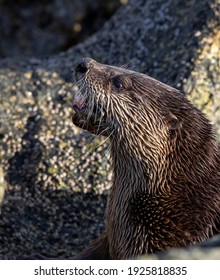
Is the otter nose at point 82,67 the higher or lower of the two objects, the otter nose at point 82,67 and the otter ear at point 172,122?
the higher

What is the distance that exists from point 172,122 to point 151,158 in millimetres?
233

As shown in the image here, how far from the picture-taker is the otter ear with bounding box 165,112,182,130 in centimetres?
562

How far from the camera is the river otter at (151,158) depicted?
557 centimetres

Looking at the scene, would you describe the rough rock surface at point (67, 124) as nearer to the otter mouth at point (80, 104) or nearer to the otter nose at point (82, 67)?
the otter nose at point (82, 67)

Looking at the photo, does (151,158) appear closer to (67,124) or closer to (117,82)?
(117,82)

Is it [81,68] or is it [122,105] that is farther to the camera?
Answer: [81,68]

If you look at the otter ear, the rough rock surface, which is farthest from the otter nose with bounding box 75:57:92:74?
the rough rock surface

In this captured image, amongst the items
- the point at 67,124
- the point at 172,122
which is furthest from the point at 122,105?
the point at 67,124

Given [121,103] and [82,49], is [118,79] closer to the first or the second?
[121,103]

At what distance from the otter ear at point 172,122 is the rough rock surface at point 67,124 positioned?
3.72 feet

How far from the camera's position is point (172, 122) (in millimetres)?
5645

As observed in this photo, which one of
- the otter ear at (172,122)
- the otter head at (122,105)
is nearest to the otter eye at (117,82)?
the otter head at (122,105)

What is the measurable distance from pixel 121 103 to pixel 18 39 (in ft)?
18.0

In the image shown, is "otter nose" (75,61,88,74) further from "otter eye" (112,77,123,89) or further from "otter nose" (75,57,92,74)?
"otter eye" (112,77,123,89)
